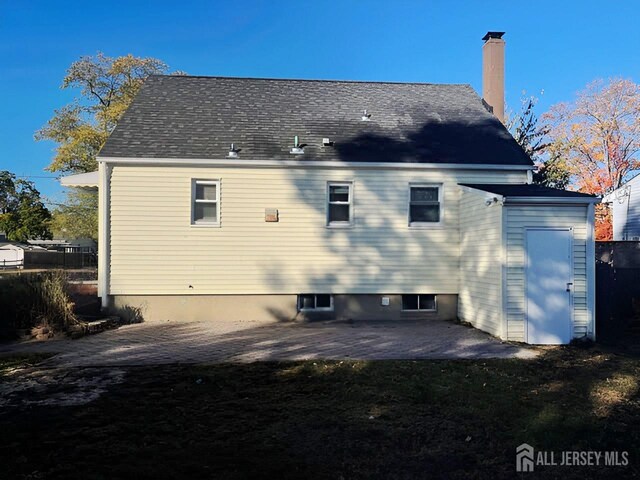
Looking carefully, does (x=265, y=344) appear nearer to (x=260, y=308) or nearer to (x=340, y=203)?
(x=260, y=308)

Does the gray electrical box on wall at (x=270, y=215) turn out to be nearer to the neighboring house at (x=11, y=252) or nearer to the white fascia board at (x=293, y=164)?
the white fascia board at (x=293, y=164)

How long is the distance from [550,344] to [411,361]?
3.43m

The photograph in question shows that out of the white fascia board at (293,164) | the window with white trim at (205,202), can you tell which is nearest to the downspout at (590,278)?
the white fascia board at (293,164)

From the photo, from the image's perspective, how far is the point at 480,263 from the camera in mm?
10812

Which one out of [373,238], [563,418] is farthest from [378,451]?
[373,238]

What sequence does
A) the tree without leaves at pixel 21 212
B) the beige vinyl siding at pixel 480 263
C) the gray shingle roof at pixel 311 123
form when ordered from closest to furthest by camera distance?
the beige vinyl siding at pixel 480 263 < the gray shingle roof at pixel 311 123 < the tree without leaves at pixel 21 212

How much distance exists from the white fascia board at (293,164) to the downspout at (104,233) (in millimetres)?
363

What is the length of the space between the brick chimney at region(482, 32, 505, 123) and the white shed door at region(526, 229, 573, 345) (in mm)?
6808

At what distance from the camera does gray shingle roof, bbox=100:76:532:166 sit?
1221 centimetres

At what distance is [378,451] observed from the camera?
4.41 metres

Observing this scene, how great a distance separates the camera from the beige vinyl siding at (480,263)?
9.92 meters

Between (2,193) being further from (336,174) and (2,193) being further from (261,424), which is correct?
(261,424)

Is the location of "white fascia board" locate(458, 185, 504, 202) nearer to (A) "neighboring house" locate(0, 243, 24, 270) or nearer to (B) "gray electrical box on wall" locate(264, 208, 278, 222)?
(B) "gray electrical box on wall" locate(264, 208, 278, 222)

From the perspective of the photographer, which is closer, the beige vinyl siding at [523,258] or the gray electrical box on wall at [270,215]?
the beige vinyl siding at [523,258]
